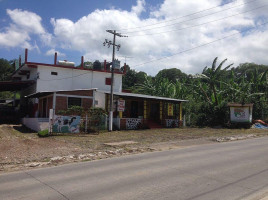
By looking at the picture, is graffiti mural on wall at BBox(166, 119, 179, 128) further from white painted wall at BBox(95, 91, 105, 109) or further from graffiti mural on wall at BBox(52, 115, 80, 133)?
graffiti mural on wall at BBox(52, 115, 80, 133)

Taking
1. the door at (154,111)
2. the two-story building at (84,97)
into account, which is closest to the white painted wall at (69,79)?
the two-story building at (84,97)

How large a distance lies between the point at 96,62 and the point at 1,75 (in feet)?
107

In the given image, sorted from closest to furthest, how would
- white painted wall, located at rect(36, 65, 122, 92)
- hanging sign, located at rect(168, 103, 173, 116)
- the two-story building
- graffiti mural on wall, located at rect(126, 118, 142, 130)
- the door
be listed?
the two-story building → graffiti mural on wall, located at rect(126, 118, 142, 130) → the door → white painted wall, located at rect(36, 65, 122, 92) → hanging sign, located at rect(168, 103, 173, 116)

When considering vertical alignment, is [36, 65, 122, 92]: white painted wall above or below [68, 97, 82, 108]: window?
above

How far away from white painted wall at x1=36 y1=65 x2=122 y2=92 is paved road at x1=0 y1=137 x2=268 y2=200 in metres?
20.4

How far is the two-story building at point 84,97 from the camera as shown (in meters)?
22.0

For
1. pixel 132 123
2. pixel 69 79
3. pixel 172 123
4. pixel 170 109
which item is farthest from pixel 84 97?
pixel 170 109

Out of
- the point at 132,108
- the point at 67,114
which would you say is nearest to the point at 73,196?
Result: the point at 67,114

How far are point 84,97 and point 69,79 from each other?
8184 millimetres

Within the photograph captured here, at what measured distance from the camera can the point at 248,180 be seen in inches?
261

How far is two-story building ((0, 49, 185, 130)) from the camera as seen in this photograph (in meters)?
22.0

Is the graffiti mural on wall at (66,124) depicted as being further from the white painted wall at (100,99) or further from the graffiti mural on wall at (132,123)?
the graffiti mural on wall at (132,123)

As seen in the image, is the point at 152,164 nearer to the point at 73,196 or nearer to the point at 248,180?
the point at 248,180

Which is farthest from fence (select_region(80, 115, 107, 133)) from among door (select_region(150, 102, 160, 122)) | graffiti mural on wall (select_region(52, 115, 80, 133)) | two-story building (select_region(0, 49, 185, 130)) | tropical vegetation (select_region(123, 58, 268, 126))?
tropical vegetation (select_region(123, 58, 268, 126))
